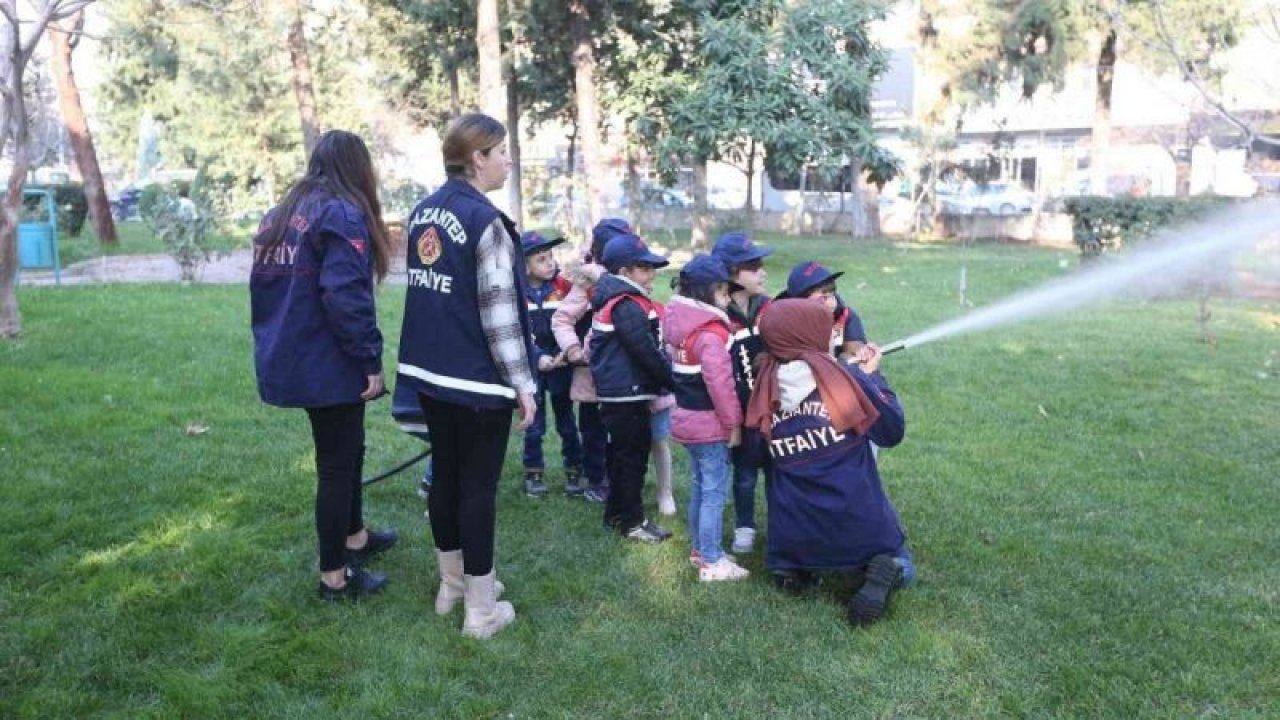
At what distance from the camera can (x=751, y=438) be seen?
5.04m

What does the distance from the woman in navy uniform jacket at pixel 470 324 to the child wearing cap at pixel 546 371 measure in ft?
5.87

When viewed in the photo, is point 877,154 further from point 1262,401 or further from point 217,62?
point 217,62

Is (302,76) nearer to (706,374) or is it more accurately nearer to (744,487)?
(744,487)

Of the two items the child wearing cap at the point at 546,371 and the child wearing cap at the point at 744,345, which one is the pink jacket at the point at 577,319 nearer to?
the child wearing cap at the point at 546,371

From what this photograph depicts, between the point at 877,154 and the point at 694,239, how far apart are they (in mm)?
6198

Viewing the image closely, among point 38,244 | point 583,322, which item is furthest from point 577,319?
point 38,244

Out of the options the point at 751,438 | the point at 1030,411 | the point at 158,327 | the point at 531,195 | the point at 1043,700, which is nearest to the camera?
the point at 1043,700

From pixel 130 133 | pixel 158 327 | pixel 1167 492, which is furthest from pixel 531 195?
pixel 130 133

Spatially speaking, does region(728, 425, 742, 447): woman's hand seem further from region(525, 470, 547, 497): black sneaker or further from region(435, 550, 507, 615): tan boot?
region(525, 470, 547, 497): black sneaker

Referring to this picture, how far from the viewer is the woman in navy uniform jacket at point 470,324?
3982 mm

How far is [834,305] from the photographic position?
5.30 m

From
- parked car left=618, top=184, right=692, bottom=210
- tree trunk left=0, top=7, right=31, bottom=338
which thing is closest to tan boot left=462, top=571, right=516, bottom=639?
tree trunk left=0, top=7, right=31, bottom=338

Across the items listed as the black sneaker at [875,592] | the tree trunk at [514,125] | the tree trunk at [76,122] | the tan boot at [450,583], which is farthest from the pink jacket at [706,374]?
the tree trunk at [76,122]

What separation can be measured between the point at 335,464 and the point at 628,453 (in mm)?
1607
